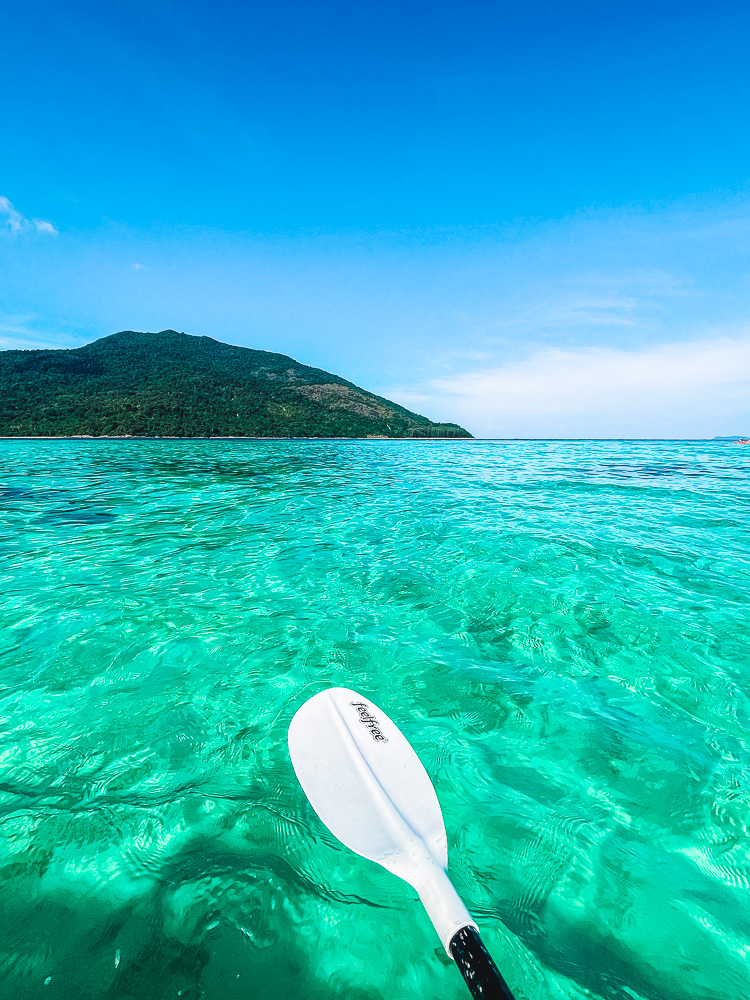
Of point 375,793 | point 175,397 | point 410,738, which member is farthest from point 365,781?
point 175,397

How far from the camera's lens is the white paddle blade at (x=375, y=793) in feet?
6.69

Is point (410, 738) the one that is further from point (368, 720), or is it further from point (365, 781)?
point (365, 781)

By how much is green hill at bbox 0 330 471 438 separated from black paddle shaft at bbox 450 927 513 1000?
298 ft

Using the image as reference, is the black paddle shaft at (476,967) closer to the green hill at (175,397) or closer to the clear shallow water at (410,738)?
the clear shallow water at (410,738)

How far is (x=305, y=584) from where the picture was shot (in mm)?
6477

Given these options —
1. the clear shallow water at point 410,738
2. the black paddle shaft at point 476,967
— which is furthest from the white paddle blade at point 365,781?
the black paddle shaft at point 476,967

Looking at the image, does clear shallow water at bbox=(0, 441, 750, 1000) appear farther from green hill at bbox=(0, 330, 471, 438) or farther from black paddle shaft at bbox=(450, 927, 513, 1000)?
green hill at bbox=(0, 330, 471, 438)

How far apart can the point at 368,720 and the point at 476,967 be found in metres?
1.70

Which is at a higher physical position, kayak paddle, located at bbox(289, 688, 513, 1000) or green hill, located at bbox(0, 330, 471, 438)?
green hill, located at bbox(0, 330, 471, 438)

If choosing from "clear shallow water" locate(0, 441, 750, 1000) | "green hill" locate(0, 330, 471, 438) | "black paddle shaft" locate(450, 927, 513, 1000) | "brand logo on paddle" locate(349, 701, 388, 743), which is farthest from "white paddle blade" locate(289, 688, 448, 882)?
"green hill" locate(0, 330, 471, 438)

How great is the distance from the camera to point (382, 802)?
2.46m

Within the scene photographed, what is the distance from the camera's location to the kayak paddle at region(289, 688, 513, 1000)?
65.5 inches

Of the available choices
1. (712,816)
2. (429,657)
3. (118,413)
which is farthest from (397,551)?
(118,413)

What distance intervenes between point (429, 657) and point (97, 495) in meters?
14.0
